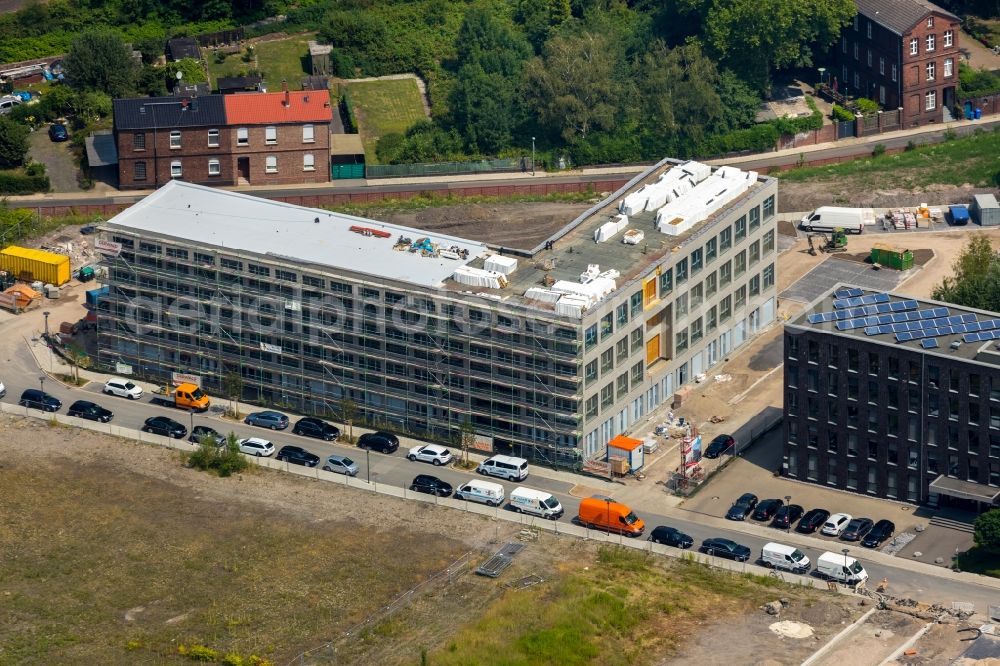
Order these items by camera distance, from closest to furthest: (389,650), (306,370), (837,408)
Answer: (389,650) < (837,408) < (306,370)

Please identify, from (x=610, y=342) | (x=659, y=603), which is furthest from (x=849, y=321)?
(x=659, y=603)

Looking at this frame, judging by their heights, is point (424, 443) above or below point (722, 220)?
below

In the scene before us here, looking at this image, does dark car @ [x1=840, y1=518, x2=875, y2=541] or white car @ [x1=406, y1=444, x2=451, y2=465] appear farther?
white car @ [x1=406, y1=444, x2=451, y2=465]

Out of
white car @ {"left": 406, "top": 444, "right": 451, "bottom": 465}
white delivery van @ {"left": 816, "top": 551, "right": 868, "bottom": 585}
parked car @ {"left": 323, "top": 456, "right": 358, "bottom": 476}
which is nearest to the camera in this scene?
white delivery van @ {"left": 816, "top": 551, "right": 868, "bottom": 585}

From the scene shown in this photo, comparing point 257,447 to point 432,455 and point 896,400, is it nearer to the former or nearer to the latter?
point 432,455

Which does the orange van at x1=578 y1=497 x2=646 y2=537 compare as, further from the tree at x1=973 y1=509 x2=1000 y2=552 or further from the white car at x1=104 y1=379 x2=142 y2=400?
the white car at x1=104 y1=379 x2=142 y2=400

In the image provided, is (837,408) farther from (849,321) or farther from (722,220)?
(722,220)

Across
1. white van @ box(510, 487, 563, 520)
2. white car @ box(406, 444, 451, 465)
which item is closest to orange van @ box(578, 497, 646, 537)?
white van @ box(510, 487, 563, 520)

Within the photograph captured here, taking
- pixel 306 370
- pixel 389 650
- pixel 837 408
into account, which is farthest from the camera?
pixel 306 370
